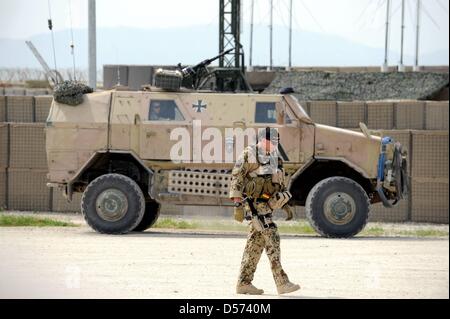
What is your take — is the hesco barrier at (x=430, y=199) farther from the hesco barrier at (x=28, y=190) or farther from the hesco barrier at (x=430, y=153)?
the hesco barrier at (x=28, y=190)

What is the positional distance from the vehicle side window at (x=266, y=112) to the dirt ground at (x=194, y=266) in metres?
1.72

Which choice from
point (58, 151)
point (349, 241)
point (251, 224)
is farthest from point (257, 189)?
point (58, 151)

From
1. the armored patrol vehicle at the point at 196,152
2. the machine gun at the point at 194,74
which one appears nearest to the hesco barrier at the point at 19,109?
the machine gun at the point at 194,74

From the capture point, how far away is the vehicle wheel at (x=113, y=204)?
60.6ft

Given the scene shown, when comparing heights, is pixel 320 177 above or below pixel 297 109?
below

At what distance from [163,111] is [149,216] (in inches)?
74.9

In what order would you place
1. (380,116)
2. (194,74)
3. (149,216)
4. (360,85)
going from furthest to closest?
(360,85), (380,116), (194,74), (149,216)

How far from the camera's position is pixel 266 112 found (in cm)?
1869

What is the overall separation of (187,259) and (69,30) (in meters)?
6.97

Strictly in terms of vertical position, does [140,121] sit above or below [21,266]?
above

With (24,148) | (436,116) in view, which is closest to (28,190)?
(24,148)

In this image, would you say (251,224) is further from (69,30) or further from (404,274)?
(69,30)

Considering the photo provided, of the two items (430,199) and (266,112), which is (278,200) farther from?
(430,199)
